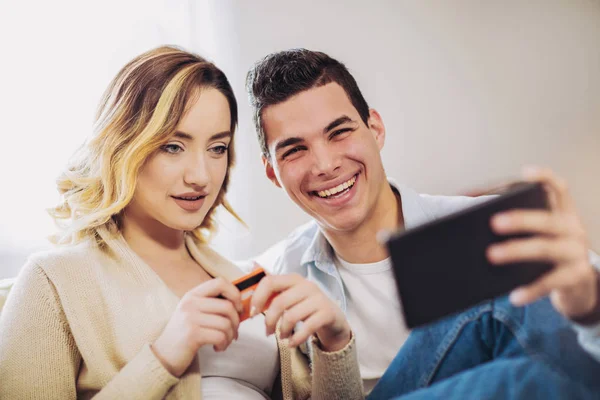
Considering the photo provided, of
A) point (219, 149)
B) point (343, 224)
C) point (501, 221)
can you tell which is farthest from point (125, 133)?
point (501, 221)

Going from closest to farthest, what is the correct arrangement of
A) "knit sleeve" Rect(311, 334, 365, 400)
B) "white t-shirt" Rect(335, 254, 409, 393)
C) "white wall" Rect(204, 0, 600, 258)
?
1. "knit sleeve" Rect(311, 334, 365, 400)
2. "white t-shirt" Rect(335, 254, 409, 393)
3. "white wall" Rect(204, 0, 600, 258)

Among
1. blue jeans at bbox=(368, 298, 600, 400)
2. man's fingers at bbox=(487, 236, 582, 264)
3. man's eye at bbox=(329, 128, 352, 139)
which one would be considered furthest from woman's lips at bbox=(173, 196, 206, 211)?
man's fingers at bbox=(487, 236, 582, 264)

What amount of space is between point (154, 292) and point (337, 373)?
0.39 meters

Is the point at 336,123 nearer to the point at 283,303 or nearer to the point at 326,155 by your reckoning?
the point at 326,155

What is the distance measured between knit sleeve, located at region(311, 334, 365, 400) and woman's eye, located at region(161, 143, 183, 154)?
1.56 ft

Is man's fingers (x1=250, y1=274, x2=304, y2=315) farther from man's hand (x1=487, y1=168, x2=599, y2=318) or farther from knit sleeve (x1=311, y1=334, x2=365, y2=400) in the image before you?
man's hand (x1=487, y1=168, x2=599, y2=318)

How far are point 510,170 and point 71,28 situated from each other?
64.2 inches

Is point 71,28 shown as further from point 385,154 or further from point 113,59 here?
point 385,154

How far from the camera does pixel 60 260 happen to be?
96 cm

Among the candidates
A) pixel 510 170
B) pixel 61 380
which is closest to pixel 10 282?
pixel 61 380

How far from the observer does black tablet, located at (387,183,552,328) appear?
531mm

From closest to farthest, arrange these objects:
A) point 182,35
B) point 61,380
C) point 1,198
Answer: point 61,380 → point 1,198 → point 182,35

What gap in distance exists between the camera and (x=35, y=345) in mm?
856

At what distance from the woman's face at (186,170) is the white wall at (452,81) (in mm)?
878
